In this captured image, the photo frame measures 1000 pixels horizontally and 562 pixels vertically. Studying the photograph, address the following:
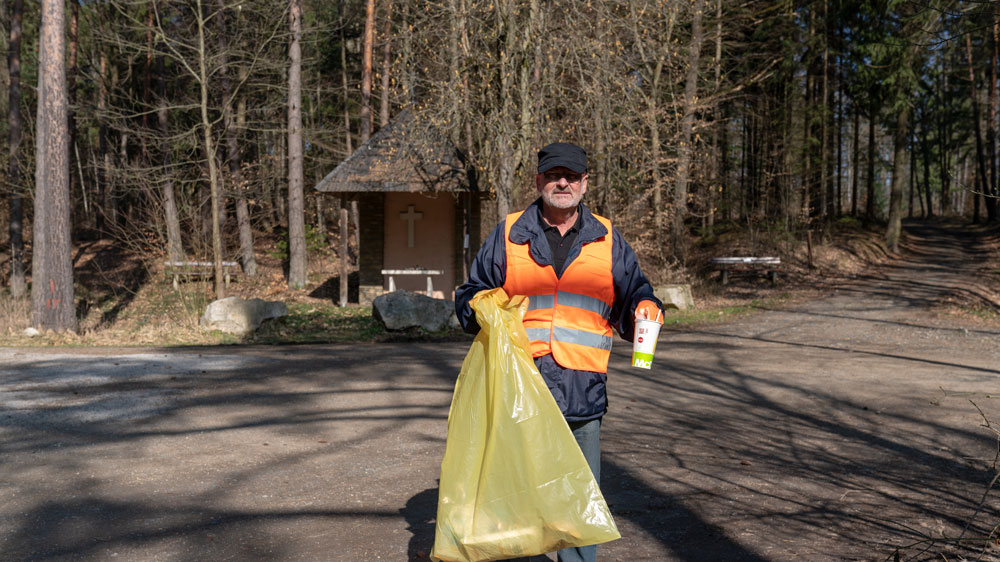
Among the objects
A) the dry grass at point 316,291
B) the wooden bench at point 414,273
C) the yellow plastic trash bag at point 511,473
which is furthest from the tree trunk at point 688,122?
the yellow plastic trash bag at point 511,473

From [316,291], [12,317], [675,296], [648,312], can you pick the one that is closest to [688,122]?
[675,296]

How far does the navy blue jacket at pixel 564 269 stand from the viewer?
3.35 meters

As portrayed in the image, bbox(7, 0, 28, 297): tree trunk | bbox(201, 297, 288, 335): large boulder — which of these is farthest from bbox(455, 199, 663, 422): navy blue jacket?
bbox(7, 0, 28, 297): tree trunk

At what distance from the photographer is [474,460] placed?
3201mm

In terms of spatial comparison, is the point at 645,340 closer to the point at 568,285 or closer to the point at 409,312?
the point at 568,285

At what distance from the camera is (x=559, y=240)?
11.5 ft

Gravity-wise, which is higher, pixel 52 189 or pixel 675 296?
pixel 52 189

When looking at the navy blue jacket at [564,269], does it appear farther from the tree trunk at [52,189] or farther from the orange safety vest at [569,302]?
the tree trunk at [52,189]

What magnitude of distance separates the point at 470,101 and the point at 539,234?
41.1 ft

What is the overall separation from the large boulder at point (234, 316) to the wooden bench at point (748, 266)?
509 inches

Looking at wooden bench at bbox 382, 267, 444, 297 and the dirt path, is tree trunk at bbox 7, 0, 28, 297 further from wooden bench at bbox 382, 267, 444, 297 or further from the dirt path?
the dirt path

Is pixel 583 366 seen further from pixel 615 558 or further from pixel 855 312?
pixel 855 312

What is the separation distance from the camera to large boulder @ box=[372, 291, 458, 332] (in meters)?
14.6

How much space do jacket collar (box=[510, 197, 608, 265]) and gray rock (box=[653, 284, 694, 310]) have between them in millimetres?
14777
